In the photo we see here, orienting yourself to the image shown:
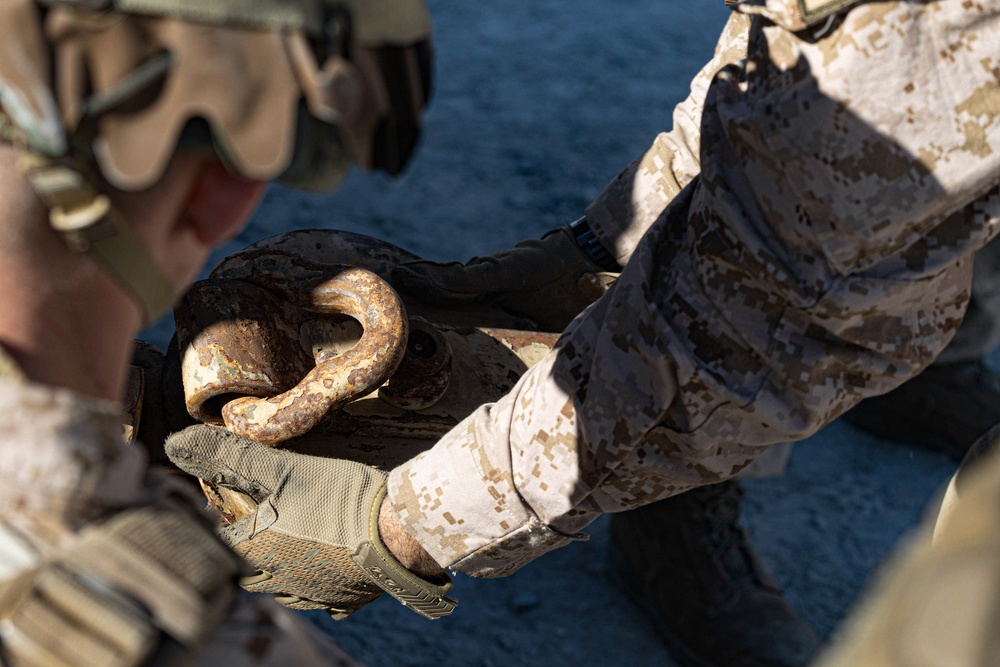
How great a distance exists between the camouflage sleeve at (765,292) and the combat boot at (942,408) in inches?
55.1

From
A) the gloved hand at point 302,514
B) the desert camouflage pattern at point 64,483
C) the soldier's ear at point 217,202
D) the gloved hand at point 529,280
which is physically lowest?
the gloved hand at point 302,514

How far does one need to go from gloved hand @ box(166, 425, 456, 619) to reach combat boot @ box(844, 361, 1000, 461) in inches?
66.5

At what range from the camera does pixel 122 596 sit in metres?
0.86

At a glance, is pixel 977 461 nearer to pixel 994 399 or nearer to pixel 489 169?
pixel 994 399

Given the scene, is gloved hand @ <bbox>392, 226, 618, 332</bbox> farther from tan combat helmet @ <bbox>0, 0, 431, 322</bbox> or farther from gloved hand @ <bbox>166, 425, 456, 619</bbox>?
tan combat helmet @ <bbox>0, 0, 431, 322</bbox>

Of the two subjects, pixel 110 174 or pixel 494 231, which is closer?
pixel 110 174

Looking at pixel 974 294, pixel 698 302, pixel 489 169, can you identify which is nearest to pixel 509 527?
pixel 698 302

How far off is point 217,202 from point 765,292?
0.88 meters

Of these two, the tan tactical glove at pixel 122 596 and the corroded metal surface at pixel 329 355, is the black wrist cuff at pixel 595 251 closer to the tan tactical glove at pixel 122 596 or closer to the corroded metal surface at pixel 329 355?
the corroded metal surface at pixel 329 355

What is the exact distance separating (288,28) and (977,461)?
52.6 inches

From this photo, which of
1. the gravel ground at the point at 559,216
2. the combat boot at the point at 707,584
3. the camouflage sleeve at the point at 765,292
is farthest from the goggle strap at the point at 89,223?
the combat boot at the point at 707,584

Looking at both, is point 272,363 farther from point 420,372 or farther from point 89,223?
point 89,223

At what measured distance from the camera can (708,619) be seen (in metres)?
2.47

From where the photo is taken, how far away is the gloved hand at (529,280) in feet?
7.50
